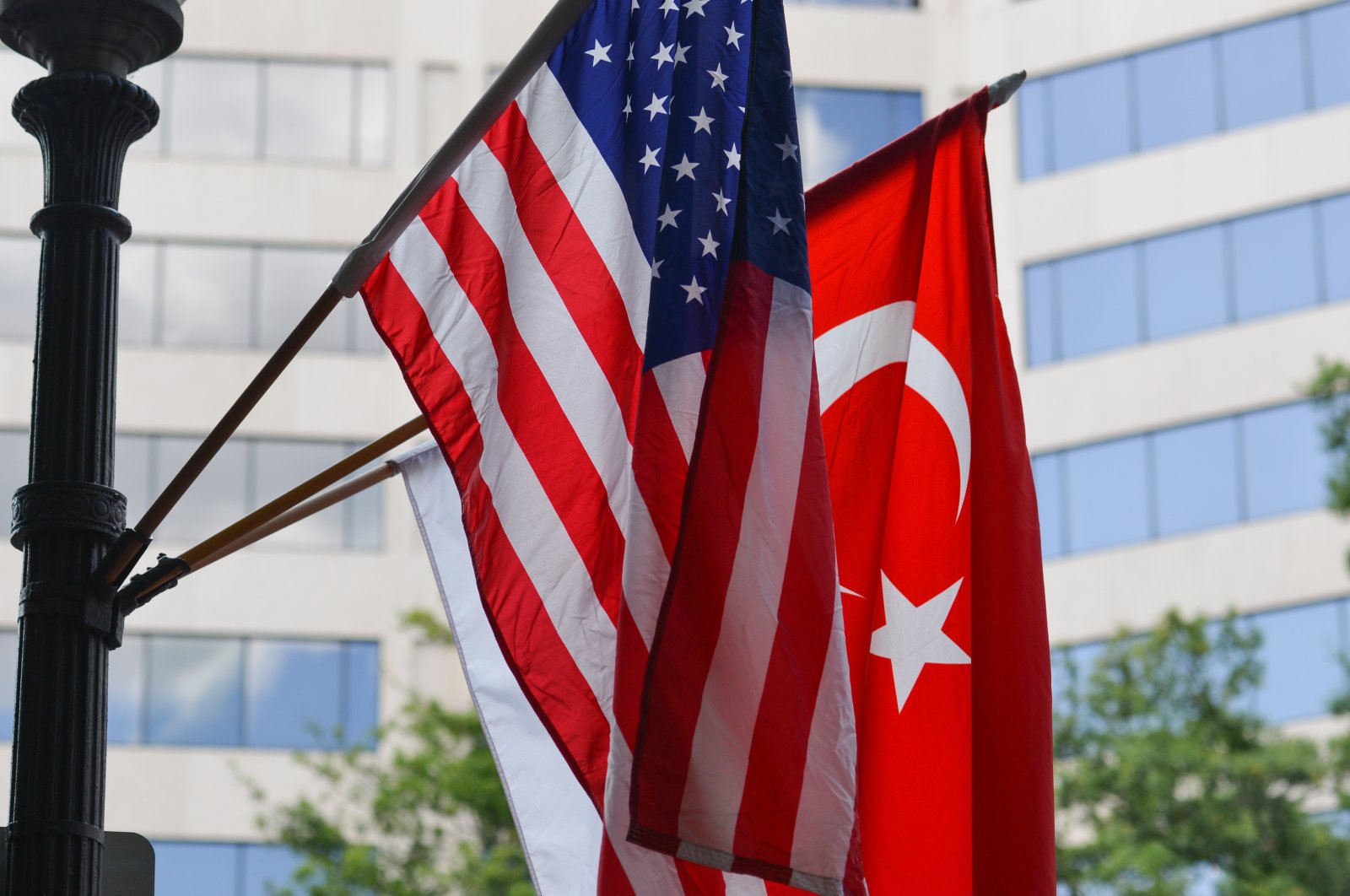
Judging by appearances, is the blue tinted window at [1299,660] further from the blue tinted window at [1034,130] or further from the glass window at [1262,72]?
the blue tinted window at [1034,130]

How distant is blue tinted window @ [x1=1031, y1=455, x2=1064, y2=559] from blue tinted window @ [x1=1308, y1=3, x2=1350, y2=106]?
8.94 meters

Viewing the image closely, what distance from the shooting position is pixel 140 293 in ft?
137

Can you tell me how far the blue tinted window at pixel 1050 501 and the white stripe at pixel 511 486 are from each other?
35.4m

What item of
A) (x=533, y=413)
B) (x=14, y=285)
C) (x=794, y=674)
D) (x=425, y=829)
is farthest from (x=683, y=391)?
(x=14, y=285)

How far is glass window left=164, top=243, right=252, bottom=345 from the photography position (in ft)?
137

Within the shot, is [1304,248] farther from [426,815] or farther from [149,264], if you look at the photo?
[149,264]

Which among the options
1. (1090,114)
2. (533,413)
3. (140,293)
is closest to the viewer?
(533,413)

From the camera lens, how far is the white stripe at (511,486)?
5.36 metres

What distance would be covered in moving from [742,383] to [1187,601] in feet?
116

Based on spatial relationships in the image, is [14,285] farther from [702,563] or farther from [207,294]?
[702,563]

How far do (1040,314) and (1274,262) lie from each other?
4.95m

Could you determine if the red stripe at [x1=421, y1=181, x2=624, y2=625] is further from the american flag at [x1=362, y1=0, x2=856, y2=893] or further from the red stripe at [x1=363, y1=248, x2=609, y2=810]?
the red stripe at [x1=363, y1=248, x2=609, y2=810]

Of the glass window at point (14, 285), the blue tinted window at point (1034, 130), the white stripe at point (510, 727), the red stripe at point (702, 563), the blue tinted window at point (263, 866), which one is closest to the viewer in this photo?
the red stripe at point (702, 563)

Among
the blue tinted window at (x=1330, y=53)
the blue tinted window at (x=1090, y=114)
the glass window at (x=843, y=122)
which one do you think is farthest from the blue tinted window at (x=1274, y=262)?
the glass window at (x=843, y=122)
